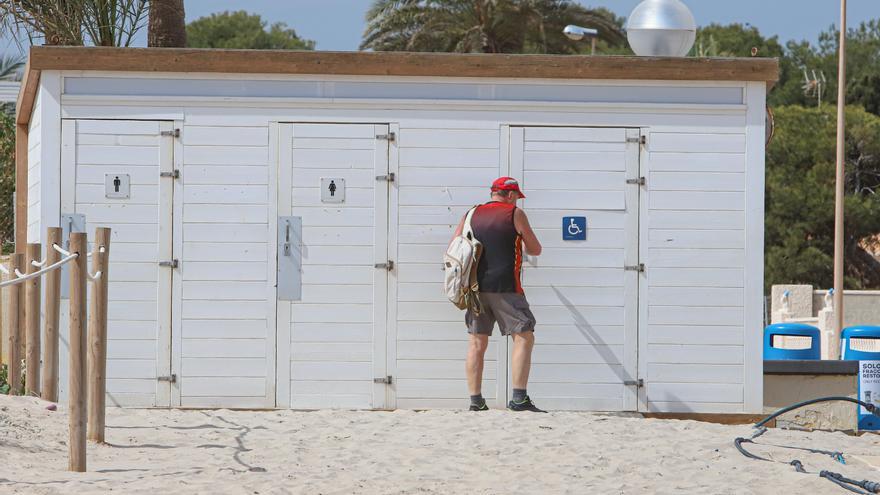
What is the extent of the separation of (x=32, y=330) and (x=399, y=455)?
9.56ft

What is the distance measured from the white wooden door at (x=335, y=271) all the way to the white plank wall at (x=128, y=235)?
2.82 feet

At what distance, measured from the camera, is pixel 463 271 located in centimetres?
874

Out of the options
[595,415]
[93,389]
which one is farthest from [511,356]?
[93,389]

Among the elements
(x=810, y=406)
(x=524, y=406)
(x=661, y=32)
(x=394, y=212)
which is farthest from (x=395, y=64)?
(x=810, y=406)

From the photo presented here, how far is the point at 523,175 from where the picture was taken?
9.34m

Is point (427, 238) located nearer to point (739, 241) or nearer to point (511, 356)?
point (511, 356)

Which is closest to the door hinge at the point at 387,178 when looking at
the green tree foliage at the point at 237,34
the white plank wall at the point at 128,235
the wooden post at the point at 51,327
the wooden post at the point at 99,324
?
Result: the white plank wall at the point at 128,235

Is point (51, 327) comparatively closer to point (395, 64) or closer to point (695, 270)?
point (395, 64)

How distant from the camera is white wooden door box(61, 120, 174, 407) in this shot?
30.2 feet

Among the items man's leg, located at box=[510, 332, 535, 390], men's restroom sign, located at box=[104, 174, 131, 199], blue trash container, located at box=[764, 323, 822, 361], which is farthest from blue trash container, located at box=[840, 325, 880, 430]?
men's restroom sign, located at box=[104, 174, 131, 199]

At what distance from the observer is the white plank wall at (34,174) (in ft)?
31.1

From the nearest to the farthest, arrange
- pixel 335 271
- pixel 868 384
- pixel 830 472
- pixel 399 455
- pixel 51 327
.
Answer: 1. pixel 830 472
2. pixel 399 455
3. pixel 51 327
4. pixel 335 271
5. pixel 868 384

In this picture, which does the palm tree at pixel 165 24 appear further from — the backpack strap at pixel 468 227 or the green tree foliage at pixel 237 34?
the green tree foliage at pixel 237 34

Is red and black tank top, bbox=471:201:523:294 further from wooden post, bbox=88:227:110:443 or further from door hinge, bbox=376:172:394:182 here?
wooden post, bbox=88:227:110:443
